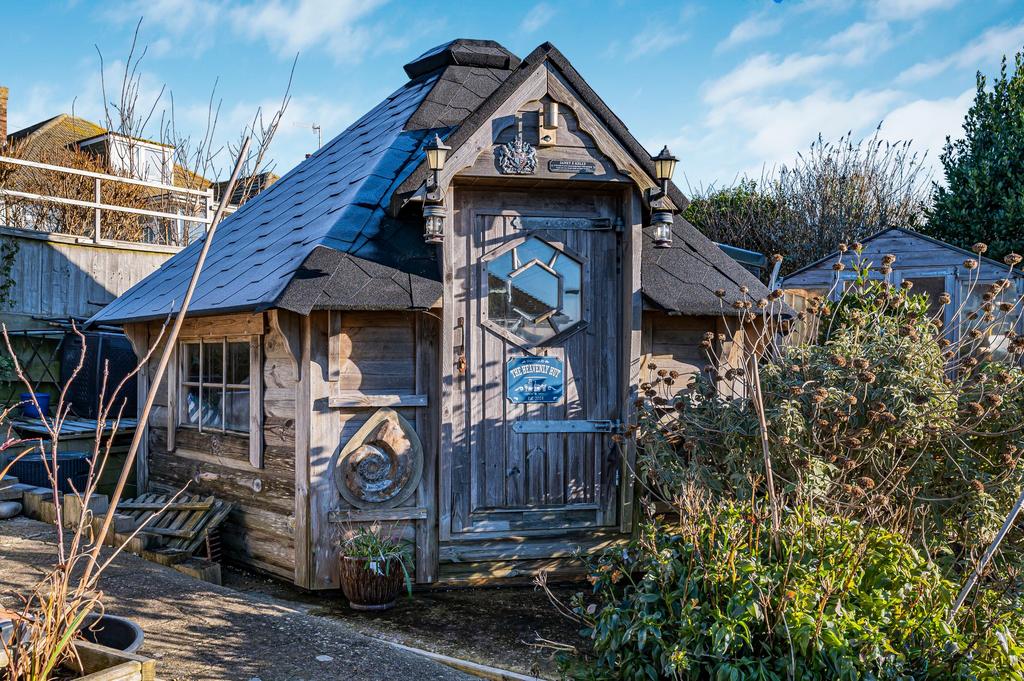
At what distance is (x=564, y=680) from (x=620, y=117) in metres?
4.37

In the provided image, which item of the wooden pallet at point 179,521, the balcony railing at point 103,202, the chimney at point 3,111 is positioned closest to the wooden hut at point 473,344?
the wooden pallet at point 179,521

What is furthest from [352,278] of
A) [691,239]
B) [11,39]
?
[11,39]

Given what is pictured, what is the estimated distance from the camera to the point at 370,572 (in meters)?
6.22

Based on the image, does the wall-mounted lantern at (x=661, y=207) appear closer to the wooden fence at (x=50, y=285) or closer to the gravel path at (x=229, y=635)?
the gravel path at (x=229, y=635)

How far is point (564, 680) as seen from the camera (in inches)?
166

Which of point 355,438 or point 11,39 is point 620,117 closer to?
point 355,438

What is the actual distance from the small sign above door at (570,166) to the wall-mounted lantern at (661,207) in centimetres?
53

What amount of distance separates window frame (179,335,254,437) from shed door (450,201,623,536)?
1792 millimetres

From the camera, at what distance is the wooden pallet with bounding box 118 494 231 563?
716cm

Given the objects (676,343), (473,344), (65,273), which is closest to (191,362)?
(473,344)

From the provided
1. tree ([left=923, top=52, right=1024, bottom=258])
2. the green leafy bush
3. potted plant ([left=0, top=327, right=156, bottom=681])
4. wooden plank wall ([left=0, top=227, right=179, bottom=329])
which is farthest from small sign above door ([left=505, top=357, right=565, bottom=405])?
tree ([left=923, top=52, right=1024, bottom=258])

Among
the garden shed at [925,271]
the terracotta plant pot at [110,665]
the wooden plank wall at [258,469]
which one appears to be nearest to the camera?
the terracotta plant pot at [110,665]

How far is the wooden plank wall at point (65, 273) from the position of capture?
13578 mm

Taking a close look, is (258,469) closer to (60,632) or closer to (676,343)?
(676,343)
